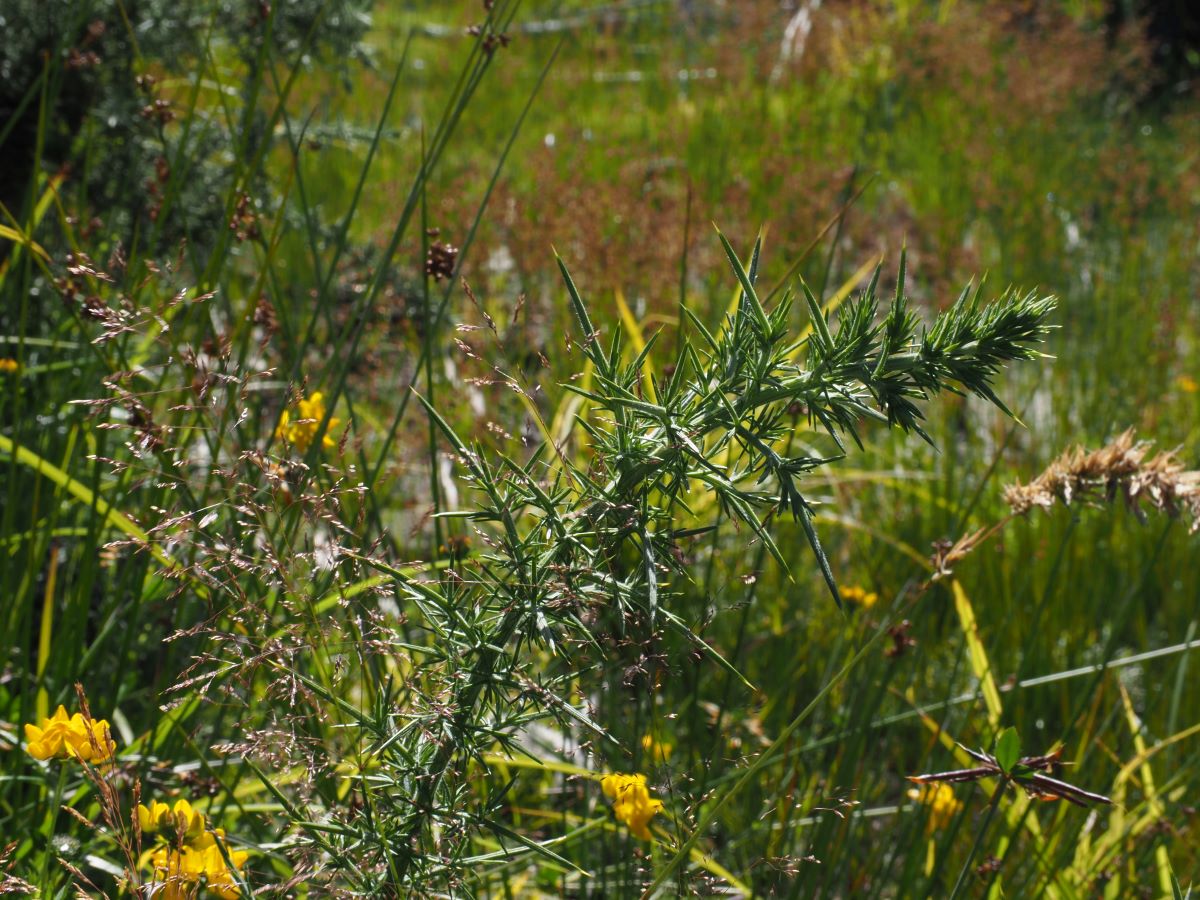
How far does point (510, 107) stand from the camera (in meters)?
5.79

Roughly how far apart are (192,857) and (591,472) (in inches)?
22.3

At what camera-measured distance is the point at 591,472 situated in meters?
0.93

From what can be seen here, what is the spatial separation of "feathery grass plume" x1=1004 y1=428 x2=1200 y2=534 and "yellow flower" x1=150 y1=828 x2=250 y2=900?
0.87m

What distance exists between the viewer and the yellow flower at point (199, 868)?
0.97m

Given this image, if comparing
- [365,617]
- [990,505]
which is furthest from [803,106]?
[365,617]

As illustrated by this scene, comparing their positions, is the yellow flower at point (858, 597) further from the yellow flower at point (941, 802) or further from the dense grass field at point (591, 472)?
the yellow flower at point (941, 802)

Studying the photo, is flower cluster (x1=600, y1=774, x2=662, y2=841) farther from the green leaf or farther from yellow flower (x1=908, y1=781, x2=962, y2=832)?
yellow flower (x1=908, y1=781, x2=962, y2=832)

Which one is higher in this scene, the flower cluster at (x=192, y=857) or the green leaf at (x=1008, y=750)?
the green leaf at (x=1008, y=750)

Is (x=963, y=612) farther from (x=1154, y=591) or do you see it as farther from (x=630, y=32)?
(x=630, y=32)

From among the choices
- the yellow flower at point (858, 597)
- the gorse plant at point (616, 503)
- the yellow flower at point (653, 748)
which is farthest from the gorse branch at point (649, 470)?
the yellow flower at point (858, 597)

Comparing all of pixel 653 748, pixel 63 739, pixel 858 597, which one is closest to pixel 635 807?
pixel 653 748

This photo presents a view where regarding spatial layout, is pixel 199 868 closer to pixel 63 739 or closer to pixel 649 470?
pixel 63 739

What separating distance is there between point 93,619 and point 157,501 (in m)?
0.63

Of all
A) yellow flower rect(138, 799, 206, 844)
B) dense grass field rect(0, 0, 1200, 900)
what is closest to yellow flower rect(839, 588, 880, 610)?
dense grass field rect(0, 0, 1200, 900)
